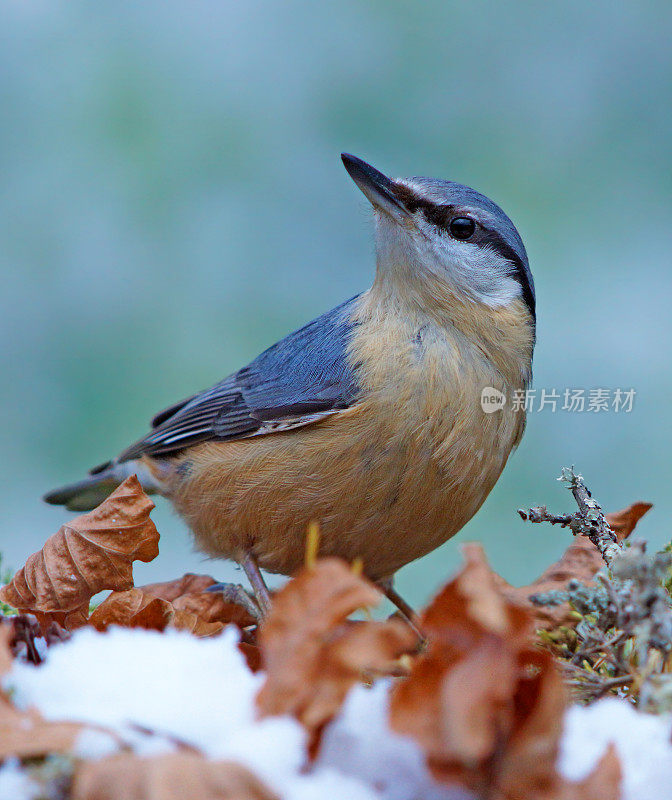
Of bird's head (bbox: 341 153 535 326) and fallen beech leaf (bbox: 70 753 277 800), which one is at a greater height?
bird's head (bbox: 341 153 535 326)

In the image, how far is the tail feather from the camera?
3369 mm

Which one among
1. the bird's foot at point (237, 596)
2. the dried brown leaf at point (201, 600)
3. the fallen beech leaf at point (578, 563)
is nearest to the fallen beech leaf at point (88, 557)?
the dried brown leaf at point (201, 600)

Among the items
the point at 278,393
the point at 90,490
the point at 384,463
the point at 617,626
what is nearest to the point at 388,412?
the point at 384,463

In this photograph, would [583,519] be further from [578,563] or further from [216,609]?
[216,609]

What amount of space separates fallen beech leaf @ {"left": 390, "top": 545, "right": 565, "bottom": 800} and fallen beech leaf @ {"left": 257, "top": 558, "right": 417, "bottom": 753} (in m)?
0.05

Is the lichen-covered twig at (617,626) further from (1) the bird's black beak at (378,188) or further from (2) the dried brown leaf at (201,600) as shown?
(1) the bird's black beak at (378,188)

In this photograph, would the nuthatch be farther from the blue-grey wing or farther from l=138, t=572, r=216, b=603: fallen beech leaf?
l=138, t=572, r=216, b=603: fallen beech leaf

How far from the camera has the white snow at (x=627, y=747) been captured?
90cm

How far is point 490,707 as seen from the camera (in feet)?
2.64

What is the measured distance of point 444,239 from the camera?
2.52 metres

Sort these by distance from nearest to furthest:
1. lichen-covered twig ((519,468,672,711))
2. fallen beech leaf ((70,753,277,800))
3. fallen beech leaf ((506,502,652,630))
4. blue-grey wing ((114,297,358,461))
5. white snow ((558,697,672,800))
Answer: fallen beech leaf ((70,753,277,800))
white snow ((558,697,672,800))
lichen-covered twig ((519,468,672,711))
fallen beech leaf ((506,502,652,630))
blue-grey wing ((114,297,358,461))

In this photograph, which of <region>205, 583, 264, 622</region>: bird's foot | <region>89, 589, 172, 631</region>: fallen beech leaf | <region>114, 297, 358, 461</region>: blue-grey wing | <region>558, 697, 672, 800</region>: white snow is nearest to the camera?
<region>558, 697, 672, 800</region>: white snow

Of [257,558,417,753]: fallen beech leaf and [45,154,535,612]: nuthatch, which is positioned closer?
[257,558,417,753]: fallen beech leaf

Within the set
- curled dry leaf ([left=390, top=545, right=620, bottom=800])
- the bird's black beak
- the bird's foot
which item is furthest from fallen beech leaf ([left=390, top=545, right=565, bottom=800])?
the bird's black beak
